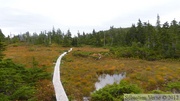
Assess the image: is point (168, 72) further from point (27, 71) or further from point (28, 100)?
point (28, 100)

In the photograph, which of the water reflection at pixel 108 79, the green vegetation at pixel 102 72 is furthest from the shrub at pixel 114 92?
the water reflection at pixel 108 79

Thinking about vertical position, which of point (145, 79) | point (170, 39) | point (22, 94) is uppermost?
point (170, 39)

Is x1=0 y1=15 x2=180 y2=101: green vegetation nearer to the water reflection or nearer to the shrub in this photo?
the shrub

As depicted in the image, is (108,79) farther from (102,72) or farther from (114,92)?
(114,92)

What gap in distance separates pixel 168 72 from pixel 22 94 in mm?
21588

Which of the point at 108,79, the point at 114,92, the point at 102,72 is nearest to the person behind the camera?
the point at 114,92

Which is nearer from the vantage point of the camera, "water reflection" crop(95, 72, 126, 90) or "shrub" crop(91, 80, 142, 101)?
"shrub" crop(91, 80, 142, 101)

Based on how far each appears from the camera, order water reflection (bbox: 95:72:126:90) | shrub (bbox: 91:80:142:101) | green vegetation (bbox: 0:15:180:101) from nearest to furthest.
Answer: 1. shrub (bbox: 91:80:142:101)
2. green vegetation (bbox: 0:15:180:101)
3. water reflection (bbox: 95:72:126:90)

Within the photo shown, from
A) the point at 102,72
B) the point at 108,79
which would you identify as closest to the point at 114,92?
the point at 108,79

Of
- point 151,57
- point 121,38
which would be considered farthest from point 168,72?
point 121,38

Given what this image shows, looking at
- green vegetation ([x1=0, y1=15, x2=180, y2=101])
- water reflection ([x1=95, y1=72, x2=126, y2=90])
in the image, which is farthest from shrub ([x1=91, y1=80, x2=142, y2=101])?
water reflection ([x1=95, y1=72, x2=126, y2=90])

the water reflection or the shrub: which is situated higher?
the shrub

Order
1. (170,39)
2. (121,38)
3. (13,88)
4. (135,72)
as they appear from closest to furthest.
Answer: (13,88) < (135,72) < (170,39) < (121,38)

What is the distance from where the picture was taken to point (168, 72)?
28656 millimetres
